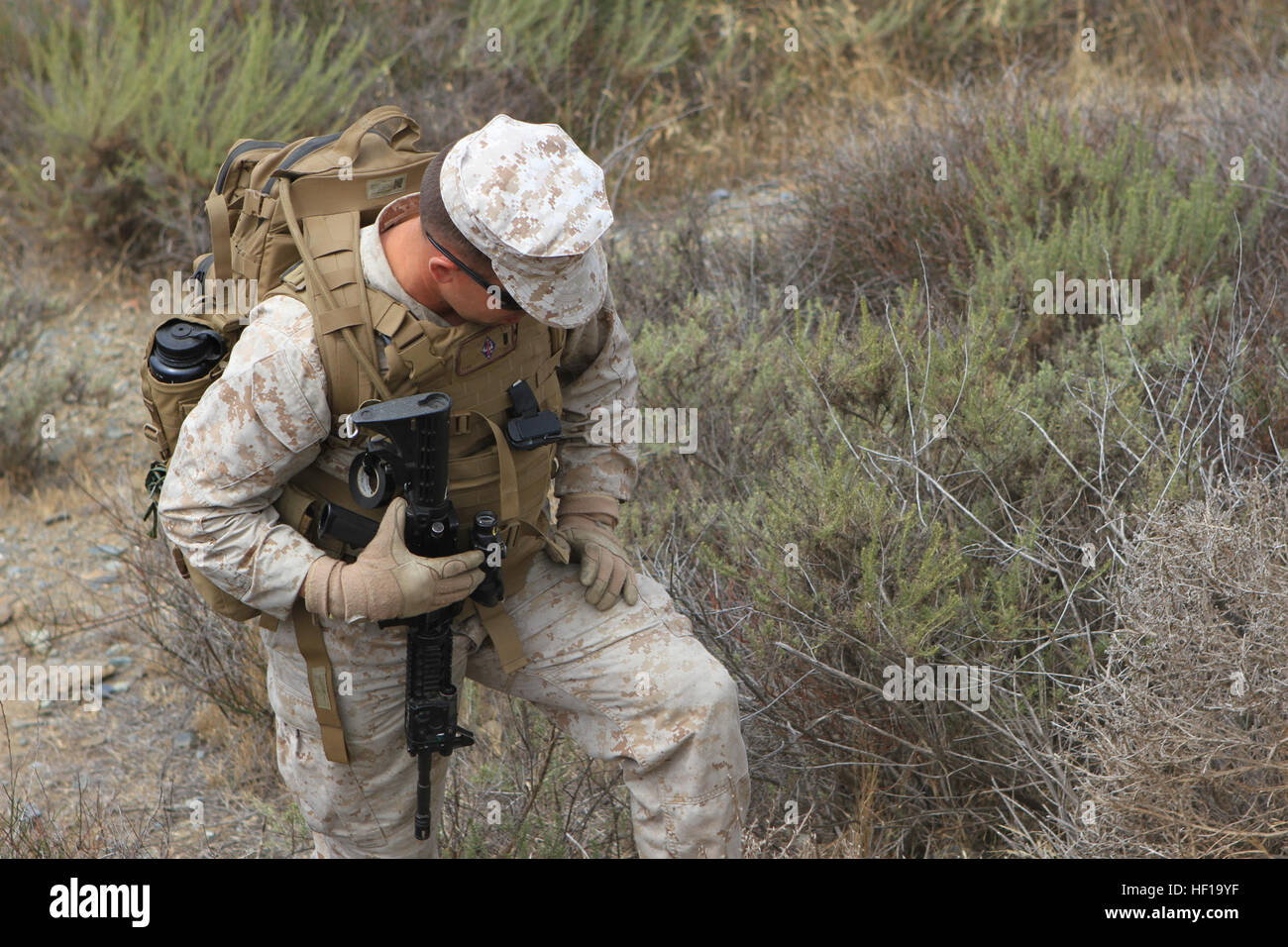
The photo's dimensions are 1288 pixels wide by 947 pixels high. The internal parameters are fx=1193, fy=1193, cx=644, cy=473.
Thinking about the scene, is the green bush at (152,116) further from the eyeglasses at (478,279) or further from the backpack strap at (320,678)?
the eyeglasses at (478,279)

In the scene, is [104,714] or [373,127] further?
[104,714]

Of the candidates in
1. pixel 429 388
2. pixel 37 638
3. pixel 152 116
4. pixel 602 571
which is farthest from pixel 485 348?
pixel 152 116

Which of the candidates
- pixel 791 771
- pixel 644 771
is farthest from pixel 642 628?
pixel 791 771

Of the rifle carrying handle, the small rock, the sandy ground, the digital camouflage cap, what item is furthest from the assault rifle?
the small rock

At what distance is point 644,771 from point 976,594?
1.15 m

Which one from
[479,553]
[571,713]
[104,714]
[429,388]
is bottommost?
[104,714]

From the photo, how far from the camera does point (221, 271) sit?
2.57 metres

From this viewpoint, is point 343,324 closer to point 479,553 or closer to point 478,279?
point 478,279

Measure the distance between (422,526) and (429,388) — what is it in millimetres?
263

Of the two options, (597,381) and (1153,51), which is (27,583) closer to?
(597,381)

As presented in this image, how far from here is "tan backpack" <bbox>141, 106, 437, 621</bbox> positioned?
2.21 meters

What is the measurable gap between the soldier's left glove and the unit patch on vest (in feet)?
1.61

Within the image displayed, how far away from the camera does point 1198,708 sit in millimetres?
2443

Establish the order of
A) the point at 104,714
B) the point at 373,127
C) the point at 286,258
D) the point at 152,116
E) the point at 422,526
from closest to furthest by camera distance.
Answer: the point at 422,526 → the point at 286,258 → the point at 373,127 → the point at 104,714 → the point at 152,116
